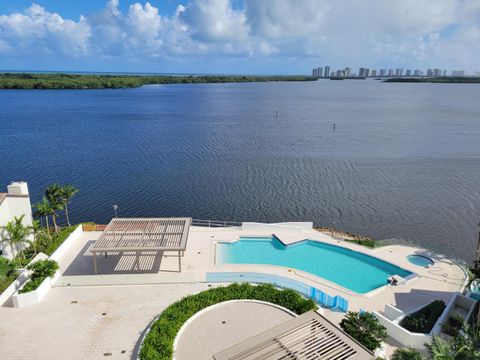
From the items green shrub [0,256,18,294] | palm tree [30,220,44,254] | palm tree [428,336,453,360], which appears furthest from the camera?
palm tree [30,220,44,254]

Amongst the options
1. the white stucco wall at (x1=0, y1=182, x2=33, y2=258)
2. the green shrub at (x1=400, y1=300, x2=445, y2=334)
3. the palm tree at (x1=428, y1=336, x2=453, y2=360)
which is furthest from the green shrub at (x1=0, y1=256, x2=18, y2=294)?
the green shrub at (x1=400, y1=300, x2=445, y2=334)

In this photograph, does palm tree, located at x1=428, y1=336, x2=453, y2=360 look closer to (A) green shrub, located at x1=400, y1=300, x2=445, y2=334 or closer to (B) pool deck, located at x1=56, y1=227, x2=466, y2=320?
(A) green shrub, located at x1=400, y1=300, x2=445, y2=334

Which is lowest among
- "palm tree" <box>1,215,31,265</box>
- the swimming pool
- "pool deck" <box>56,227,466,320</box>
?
the swimming pool

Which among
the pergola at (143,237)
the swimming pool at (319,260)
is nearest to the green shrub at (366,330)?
the swimming pool at (319,260)

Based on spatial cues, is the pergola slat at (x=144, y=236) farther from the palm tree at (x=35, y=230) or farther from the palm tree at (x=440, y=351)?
the palm tree at (x=440, y=351)

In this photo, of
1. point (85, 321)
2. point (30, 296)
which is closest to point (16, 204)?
point (30, 296)

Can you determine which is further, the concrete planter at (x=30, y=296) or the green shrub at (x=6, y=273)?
the green shrub at (x=6, y=273)
